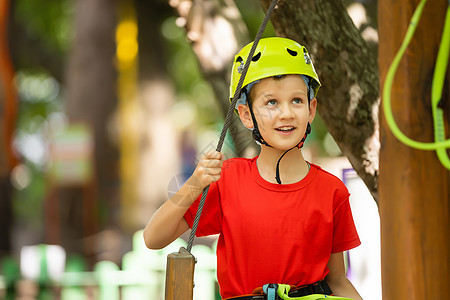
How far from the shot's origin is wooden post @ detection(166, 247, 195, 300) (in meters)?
1.90

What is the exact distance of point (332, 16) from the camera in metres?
3.12

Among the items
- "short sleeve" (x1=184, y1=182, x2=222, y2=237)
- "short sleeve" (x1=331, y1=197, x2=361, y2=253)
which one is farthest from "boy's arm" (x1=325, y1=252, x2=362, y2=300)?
"short sleeve" (x1=184, y1=182, x2=222, y2=237)

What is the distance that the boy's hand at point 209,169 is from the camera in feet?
6.68

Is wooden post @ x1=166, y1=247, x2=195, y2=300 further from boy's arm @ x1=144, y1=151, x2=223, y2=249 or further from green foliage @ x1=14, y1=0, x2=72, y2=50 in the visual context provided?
green foliage @ x1=14, y1=0, x2=72, y2=50

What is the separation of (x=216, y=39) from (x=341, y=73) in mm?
1723

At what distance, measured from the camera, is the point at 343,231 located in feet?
7.36

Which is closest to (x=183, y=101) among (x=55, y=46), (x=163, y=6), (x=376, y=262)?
(x=55, y=46)

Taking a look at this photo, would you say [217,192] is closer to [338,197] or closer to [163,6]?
[338,197]

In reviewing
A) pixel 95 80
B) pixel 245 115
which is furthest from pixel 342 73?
pixel 95 80

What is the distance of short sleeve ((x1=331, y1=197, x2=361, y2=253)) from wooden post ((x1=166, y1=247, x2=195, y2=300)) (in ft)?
1.88

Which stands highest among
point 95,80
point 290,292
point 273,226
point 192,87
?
point 192,87

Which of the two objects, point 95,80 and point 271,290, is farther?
point 95,80

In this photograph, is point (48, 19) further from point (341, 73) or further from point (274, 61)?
point (274, 61)

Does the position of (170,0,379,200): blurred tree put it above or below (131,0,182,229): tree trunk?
below
